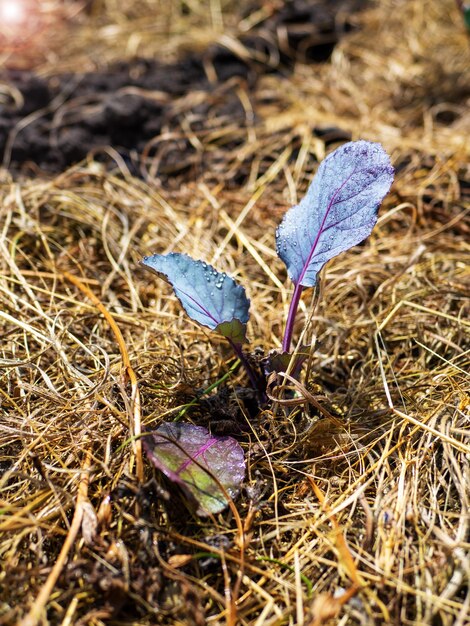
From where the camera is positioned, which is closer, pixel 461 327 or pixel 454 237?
pixel 461 327

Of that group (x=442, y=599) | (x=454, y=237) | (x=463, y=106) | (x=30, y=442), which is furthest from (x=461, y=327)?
(x=463, y=106)

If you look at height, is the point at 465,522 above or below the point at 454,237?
below

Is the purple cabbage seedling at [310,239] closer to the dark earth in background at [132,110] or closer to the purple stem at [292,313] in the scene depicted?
the purple stem at [292,313]

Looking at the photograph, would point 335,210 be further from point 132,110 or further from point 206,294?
point 132,110

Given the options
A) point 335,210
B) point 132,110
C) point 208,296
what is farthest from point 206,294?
point 132,110

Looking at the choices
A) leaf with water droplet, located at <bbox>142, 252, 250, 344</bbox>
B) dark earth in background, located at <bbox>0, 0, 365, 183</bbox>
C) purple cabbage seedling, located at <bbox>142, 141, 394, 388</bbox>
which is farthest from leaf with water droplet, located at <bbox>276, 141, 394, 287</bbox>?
dark earth in background, located at <bbox>0, 0, 365, 183</bbox>

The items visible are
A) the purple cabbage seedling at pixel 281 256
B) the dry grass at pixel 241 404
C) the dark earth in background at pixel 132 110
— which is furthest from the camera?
the dark earth in background at pixel 132 110

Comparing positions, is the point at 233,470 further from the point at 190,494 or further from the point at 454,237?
the point at 454,237

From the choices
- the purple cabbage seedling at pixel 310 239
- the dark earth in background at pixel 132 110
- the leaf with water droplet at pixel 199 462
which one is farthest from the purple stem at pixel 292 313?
the dark earth in background at pixel 132 110
